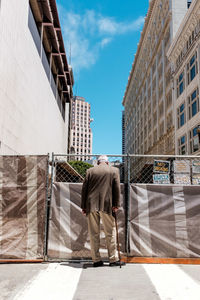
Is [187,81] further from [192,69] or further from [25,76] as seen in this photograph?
[25,76]

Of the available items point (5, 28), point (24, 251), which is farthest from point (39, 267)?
point (5, 28)

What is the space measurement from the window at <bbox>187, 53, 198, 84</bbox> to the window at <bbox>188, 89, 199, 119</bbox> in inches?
74.1

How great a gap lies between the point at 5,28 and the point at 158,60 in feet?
132

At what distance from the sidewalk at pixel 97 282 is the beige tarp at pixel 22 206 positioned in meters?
0.43

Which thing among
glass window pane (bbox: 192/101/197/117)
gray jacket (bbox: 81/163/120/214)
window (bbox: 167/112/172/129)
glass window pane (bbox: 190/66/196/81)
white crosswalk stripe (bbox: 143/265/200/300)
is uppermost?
glass window pane (bbox: 190/66/196/81)

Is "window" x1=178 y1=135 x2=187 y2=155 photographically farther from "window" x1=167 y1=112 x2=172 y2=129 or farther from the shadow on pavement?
the shadow on pavement

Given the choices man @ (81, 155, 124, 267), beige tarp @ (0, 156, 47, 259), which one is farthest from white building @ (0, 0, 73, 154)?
man @ (81, 155, 124, 267)

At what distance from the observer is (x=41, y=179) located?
585cm

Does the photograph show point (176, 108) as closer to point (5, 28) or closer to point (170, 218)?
point (5, 28)

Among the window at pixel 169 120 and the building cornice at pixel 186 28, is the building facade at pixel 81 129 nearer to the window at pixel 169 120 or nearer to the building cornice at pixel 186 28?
the window at pixel 169 120

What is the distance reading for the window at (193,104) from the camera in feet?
91.2

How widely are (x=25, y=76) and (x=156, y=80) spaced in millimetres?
36112

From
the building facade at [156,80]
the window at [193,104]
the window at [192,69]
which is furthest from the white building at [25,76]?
the building facade at [156,80]

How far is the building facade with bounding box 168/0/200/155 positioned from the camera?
2820cm
